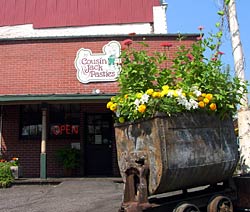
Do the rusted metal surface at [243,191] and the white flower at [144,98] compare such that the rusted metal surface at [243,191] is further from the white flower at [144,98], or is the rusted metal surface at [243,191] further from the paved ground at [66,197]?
the paved ground at [66,197]

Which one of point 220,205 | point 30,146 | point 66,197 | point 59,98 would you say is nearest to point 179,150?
point 220,205

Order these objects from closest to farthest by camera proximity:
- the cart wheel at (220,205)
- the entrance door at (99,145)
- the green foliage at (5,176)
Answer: the cart wheel at (220,205) < the green foliage at (5,176) < the entrance door at (99,145)

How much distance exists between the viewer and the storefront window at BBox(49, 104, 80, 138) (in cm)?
1341

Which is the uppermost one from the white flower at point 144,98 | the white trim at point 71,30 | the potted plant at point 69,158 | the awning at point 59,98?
the white trim at point 71,30

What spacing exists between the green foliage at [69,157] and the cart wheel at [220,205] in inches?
333

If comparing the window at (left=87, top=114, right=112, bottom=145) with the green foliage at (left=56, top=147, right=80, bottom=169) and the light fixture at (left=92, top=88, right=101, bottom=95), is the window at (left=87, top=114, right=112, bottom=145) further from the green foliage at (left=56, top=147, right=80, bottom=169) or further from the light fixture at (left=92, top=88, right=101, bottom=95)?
the light fixture at (left=92, top=88, right=101, bottom=95)

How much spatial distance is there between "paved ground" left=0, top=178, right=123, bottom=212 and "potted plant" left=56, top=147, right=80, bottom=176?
1349 mm

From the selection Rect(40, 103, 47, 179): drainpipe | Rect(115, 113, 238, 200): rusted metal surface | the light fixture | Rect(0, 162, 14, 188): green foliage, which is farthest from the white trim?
Rect(115, 113, 238, 200): rusted metal surface

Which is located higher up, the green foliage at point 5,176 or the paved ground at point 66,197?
the green foliage at point 5,176

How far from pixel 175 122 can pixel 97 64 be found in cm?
911

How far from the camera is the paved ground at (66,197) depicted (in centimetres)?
755

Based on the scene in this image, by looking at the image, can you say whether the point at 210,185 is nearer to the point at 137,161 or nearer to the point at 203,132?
the point at 203,132

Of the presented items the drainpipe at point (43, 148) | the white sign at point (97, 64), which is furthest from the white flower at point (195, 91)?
the white sign at point (97, 64)

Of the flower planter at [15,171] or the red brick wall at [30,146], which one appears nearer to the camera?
the flower planter at [15,171]
